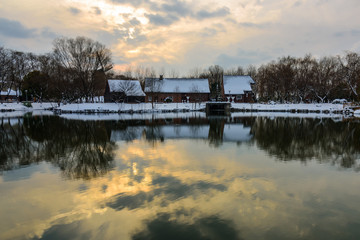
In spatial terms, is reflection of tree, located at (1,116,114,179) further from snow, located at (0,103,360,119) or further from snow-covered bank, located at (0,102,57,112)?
snow-covered bank, located at (0,102,57,112)

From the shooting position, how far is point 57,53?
47906 mm

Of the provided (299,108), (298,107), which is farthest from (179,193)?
(298,107)

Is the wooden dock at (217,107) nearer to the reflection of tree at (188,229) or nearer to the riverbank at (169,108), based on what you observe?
the riverbank at (169,108)

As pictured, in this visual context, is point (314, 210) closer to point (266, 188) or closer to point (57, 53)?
point (266, 188)

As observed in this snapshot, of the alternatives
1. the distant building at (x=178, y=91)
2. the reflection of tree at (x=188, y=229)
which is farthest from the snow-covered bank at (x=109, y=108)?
the reflection of tree at (x=188, y=229)

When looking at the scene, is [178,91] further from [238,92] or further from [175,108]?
[238,92]

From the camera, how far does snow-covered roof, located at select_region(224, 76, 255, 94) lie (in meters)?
62.3

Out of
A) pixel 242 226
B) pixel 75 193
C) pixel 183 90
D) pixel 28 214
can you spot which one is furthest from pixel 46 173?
pixel 183 90

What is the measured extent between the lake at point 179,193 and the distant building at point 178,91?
48079 millimetres

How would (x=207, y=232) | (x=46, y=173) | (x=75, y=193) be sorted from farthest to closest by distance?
(x=46, y=173), (x=75, y=193), (x=207, y=232)

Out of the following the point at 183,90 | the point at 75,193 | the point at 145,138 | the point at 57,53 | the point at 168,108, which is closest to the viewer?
the point at 75,193

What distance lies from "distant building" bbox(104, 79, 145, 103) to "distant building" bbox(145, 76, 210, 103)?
4209 millimetres

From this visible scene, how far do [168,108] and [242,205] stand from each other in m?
47.2

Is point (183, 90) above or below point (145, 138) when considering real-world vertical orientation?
above
